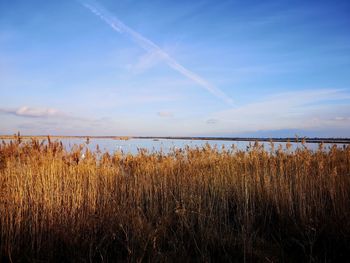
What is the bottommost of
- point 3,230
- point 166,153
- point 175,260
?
point 175,260

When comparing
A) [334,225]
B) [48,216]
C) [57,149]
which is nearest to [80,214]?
[48,216]

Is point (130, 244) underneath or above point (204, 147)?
underneath

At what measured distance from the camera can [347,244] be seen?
346 centimetres

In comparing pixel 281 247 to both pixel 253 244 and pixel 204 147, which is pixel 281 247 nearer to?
pixel 253 244

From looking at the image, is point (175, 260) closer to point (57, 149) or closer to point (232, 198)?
point (232, 198)

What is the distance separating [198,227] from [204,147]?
4.61 m

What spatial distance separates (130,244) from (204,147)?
5214 millimetres

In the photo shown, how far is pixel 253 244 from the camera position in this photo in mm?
3742

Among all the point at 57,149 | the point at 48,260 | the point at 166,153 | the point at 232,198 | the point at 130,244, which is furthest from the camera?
the point at 166,153

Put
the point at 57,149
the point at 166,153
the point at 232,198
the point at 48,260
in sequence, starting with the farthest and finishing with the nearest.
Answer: the point at 166,153, the point at 57,149, the point at 232,198, the point at 48,260

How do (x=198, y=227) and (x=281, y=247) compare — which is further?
(x=198, y=227)

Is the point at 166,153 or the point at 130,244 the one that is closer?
the point at 130,244

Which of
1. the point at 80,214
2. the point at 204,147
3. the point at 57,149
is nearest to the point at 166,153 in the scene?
the point at 204,147

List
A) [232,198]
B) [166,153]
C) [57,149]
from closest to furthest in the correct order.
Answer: [232,198], [57,149], [166,153]
